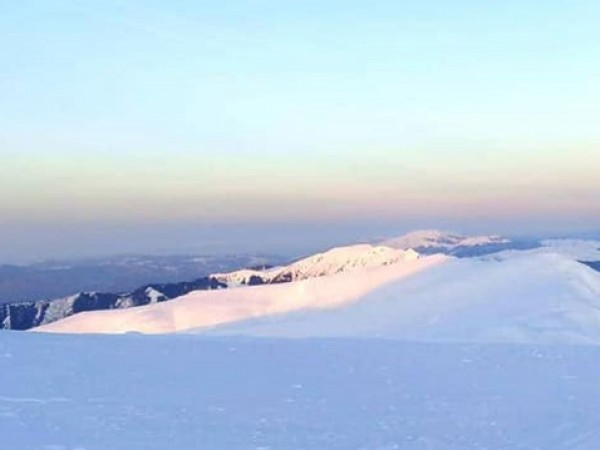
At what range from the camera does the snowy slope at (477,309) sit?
19891mm

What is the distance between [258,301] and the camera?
28.9 meters

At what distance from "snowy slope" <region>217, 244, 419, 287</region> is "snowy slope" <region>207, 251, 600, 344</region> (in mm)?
103044

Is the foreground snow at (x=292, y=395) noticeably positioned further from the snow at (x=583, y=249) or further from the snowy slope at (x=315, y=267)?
the snowy slope at (x=315, y=267)

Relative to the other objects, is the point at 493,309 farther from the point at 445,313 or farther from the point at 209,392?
the point at 209,392

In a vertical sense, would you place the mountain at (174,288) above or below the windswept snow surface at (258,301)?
below

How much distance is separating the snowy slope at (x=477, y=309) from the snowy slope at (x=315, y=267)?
10304 centimetres

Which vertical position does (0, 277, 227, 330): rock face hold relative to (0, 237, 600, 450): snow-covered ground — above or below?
below

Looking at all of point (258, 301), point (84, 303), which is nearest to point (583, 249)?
point (258, 301)

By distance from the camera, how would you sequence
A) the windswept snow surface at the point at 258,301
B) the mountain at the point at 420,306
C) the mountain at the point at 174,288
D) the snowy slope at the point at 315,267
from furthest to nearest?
1. the snowy slope at the point at 315,267
2. the mountain at the point at 174,288
3. the windswept snow surface at the point at 258,301
4. the mountain at the point at 420,306

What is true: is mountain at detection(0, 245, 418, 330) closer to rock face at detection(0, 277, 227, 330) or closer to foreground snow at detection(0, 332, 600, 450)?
rock face at detection(0, 277, 227, 330)

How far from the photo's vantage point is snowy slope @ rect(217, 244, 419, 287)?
13588 centimetres

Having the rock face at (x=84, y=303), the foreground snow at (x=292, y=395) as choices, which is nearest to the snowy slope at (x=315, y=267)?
the rock face at (x=84, y=303)

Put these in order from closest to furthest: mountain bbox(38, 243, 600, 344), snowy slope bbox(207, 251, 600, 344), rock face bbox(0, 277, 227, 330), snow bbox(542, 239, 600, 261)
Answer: snowy slope bbox(207, 251, 600, 344) → mountain bbox(38, 243, 600, 344) → snow bbox(542, 239, 600, 261) → rock face bbox(0, 277, 227, 330)

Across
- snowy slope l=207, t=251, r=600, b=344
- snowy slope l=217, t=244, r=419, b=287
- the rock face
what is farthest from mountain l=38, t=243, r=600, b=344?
snowy slope l=217, t=244, r=419, b=287
